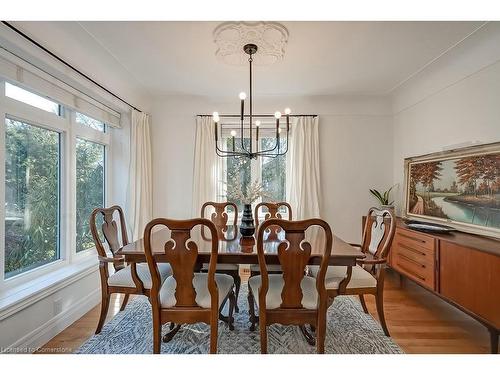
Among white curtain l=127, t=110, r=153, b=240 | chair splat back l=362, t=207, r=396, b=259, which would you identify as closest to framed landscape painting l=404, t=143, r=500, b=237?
chair splat back l=362, t=207, r=396, b=259

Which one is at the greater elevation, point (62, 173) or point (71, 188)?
point (62, 173)

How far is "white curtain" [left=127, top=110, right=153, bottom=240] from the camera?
3131 mm

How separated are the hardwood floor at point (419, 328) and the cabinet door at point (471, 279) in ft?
0.98

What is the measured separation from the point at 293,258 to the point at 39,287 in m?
1.90

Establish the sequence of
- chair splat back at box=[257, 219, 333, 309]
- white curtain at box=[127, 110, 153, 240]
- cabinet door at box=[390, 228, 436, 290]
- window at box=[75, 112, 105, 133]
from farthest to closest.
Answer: white curtain at box=[127, 110, 153, 240], window at box=[75, 112, 105, 133], cabinet door at box=[390, 228, 436, 290], chair splat back at box=[257, 219, 333, 309]

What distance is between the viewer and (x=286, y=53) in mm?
2387

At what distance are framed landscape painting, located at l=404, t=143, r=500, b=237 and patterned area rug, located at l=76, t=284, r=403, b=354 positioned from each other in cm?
129

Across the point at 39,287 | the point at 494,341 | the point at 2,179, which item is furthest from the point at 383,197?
the point at 2,179

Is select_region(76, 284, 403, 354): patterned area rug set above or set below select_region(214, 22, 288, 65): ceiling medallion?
below

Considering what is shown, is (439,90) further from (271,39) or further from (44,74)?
(44,74)

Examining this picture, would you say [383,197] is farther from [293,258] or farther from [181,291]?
[181,291]

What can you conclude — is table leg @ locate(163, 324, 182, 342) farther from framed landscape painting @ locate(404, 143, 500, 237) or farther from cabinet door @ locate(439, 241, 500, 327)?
framed landscape painting @ locate(404, 143, 500, 237)
